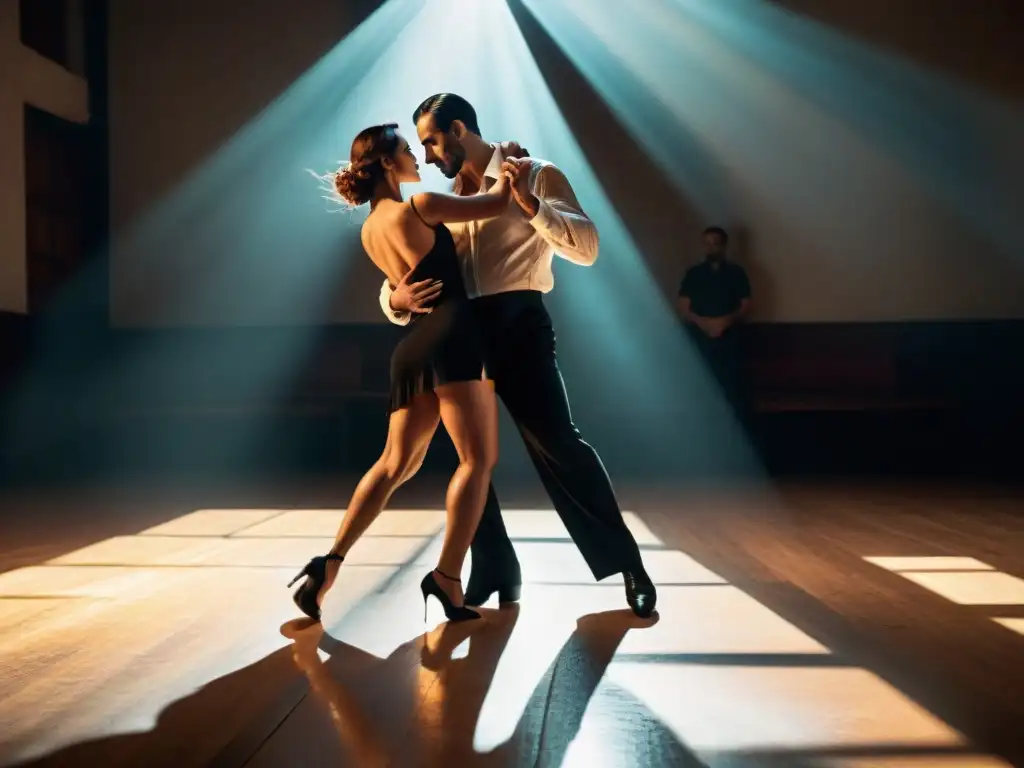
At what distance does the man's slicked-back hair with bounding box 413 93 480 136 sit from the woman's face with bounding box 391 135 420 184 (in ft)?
0.22

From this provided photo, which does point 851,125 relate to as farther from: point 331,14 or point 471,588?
point 471,588

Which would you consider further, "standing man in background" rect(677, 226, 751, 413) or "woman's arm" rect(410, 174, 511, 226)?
"standing man in background" rect(677, 226, 751, 413)

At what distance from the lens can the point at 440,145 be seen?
7.10ft

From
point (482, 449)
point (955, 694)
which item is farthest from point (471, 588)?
point (955, 694)

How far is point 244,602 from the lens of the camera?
247 cm

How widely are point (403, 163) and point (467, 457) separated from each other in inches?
26.5

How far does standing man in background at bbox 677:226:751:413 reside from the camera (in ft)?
19.8

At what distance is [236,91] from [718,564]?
546cm

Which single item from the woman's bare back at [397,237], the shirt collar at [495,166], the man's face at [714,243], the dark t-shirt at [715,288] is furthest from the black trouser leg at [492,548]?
the man's face at [714,243]

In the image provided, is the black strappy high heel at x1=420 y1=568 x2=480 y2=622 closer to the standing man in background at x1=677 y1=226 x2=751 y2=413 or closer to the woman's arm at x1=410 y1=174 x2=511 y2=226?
the woman's arm at x1=410 y1=174 x2=511 y2=226

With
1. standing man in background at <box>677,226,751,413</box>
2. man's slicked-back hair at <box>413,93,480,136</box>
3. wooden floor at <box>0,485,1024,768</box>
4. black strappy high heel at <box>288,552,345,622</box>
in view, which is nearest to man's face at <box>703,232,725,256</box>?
standing man in background at <box>677,226,751,413</box>

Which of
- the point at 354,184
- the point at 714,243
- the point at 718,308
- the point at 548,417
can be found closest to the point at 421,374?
the point at 548,417

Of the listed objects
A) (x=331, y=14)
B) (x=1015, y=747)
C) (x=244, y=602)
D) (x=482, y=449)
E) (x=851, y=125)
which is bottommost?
(x=244, y=602)

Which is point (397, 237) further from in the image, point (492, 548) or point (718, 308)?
point (718, 308)
